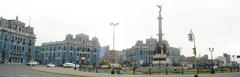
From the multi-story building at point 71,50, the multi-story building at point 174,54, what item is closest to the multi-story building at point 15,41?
the multi-story building at point 71,50

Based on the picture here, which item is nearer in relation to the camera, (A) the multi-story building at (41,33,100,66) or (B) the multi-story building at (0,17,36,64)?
(B) the multi-story building at (0,17,36,64)

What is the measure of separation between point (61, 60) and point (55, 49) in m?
5.67

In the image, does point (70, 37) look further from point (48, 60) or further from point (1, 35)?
point (1, 35)

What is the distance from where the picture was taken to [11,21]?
286ft

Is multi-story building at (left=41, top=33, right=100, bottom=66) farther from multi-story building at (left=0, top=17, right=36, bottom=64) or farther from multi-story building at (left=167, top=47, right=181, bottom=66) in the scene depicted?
multi-story building at (left=167, top=47, right=181, bottom=66)

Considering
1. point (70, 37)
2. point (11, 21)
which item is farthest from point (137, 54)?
point (11, 21)

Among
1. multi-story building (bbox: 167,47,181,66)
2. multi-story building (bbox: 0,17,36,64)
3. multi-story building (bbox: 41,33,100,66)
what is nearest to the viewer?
multi-story building (bbox: 0,17,36,64)

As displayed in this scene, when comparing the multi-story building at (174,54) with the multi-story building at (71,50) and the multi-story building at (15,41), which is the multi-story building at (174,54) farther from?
the multi-story building at (15,41)

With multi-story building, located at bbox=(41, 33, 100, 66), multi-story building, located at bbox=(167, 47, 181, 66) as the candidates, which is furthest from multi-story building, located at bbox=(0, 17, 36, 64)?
multi-story building, located at bbox=(167, 47, 181, 66)

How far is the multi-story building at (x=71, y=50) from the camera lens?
105 m

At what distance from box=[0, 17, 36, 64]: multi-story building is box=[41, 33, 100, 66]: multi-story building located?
11.9 meters

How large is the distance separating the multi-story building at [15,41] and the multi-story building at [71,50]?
11912mm

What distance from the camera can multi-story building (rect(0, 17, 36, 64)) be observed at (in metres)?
83.3

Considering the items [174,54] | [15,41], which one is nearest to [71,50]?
[15,41]
